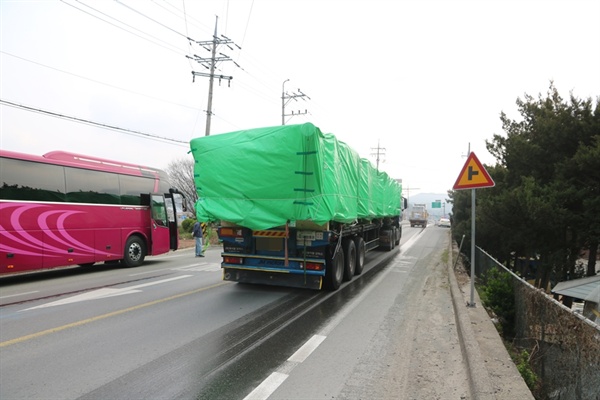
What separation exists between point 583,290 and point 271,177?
29.4ft

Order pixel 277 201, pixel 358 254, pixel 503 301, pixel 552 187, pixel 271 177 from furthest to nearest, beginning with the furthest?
pixel 552 187, pixel 358 254, pixel 271 177, pixel 277 201, pixel 503 301

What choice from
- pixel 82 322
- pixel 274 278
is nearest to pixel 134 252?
pixel 274 278

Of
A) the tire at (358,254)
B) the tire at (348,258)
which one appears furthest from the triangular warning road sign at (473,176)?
the tire at (358,254)

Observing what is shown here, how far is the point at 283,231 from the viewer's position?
7.80 metres

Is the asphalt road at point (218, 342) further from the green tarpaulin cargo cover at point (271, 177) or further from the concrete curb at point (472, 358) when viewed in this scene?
the green tarpaulin cargo cover at point (271, 177)

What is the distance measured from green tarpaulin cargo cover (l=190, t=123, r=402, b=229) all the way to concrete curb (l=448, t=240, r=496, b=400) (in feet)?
9.53

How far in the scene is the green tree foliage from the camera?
39.4 ft

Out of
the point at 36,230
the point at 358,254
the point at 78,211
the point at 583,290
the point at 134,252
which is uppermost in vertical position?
the point at 78,211

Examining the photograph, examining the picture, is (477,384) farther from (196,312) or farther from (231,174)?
(231,174)

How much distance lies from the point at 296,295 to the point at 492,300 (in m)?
3.89

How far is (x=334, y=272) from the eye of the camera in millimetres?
8328

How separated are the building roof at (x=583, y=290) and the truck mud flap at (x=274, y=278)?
679 centimetres

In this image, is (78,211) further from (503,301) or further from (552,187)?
(552,187)

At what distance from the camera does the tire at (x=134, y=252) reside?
1255cm
